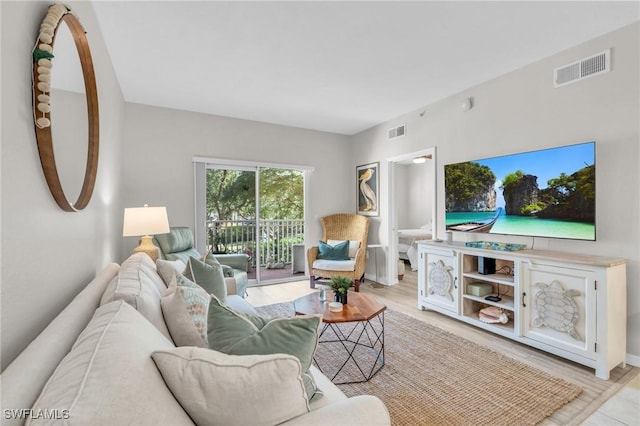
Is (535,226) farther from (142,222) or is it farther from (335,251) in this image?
(142,222)

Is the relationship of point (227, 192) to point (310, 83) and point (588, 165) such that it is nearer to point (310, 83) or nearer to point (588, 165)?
point (310, 83)

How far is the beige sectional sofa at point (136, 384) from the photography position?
1.93 feet

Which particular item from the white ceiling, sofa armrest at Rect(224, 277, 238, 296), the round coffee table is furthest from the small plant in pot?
the white ceiling

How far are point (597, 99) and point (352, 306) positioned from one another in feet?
8.72

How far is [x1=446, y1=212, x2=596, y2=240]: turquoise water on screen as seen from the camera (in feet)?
8.04

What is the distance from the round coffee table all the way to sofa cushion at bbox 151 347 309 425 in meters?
1.25

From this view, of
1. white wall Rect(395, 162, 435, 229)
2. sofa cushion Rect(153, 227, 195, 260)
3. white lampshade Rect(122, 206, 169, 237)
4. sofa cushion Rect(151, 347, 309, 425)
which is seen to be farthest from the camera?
white wall Rect(395, 162, 435, 229)

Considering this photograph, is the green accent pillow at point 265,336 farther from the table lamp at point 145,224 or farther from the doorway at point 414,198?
the doorway at point 414,198

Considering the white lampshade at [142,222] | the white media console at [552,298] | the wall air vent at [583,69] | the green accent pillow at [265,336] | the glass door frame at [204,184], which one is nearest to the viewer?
the green accent pillow at [265,336]

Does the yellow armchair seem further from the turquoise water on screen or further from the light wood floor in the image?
the turquoise water on screen

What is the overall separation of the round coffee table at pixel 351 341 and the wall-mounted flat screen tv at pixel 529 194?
1690 mm

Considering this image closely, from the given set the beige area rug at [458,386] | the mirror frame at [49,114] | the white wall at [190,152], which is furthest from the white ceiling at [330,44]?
the beige area rug at [458,386]

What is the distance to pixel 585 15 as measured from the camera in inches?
84.7

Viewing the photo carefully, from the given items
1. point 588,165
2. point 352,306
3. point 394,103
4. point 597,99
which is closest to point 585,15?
point 597,99
